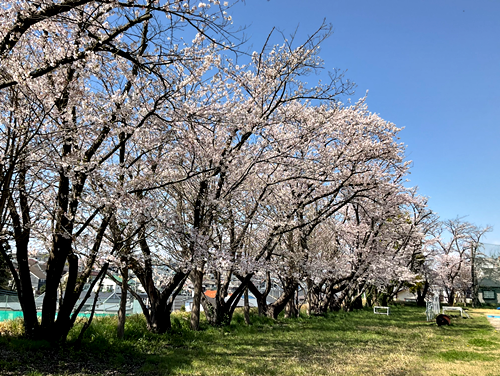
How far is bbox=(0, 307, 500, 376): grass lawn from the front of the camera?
6.11 metres

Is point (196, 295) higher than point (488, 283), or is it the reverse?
point (196, 295)

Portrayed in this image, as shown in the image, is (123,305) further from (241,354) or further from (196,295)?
(196,295)

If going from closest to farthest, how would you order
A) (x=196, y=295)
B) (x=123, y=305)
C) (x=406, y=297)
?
(x=123, y=305) < (x=196, y=295) < (x=406, y=297)

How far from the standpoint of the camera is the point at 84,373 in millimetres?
5547

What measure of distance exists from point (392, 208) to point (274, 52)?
10155 mm

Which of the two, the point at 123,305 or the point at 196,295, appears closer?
the point at 123,305

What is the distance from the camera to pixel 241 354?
7.75 m

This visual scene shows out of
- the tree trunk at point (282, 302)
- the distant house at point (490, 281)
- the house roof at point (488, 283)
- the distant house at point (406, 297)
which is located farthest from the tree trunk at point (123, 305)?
the house roof at point (488, 283)

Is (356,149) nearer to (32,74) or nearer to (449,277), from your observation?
(32,74)

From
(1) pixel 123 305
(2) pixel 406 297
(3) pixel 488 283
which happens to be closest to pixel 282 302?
(1) pixel 123 305

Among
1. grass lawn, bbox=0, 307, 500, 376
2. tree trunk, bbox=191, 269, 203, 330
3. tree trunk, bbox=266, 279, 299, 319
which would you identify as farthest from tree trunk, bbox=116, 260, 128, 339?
tree trunk, bbox=266, 279, 299, 319

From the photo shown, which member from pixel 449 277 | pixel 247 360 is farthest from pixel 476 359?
pixel 449 277

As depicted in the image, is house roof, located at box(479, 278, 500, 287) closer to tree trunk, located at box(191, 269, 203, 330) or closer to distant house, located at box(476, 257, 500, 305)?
distant house, located at box(476, 257, 500, 305)

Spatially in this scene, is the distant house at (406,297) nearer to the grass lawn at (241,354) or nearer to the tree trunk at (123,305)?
the grass lawn at (241,354)
